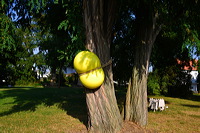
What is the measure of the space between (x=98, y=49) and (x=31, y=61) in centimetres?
3130

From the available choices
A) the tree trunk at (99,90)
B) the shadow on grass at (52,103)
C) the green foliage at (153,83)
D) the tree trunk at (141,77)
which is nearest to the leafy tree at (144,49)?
the tree trunk at (141,77)

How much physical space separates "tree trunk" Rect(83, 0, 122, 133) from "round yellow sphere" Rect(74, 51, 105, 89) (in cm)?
39

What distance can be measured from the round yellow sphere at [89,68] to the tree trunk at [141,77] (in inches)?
76.3

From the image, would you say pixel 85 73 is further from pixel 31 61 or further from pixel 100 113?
pixel 31 61

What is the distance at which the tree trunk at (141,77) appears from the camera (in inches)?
249

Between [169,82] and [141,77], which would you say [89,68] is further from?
[169,82]

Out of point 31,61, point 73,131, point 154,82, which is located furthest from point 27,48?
point 73,131

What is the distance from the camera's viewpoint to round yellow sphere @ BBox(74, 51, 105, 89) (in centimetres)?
473

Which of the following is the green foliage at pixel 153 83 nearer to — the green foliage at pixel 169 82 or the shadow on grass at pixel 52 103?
the green foliage at pixel 169 82

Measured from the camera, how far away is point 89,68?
4758 millimetres

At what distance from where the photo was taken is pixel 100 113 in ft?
17.1

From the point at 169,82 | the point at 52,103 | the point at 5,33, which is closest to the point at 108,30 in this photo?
the point at 5,33

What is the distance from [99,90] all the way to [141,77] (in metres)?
1.88

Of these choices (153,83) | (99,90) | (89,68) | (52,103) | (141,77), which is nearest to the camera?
(89,68)
